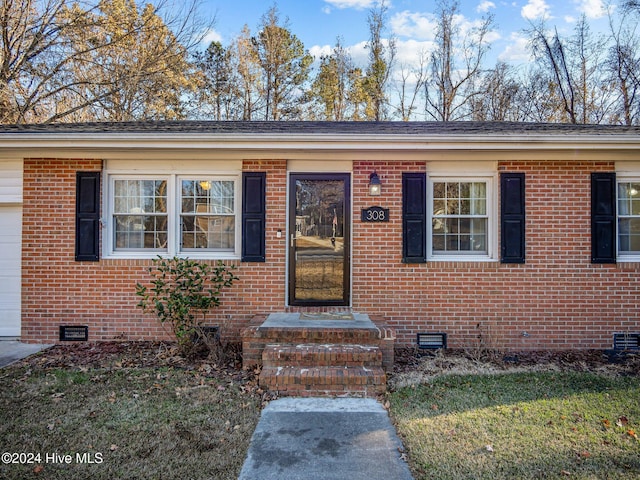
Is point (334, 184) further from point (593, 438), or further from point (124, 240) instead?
point (593, 438)

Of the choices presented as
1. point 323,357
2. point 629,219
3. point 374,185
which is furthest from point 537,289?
point 323,357

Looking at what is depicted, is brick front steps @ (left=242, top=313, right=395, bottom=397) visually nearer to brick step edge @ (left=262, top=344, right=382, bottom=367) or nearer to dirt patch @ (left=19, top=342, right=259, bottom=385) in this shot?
brick step edge @ (left=262, top=344, right=382, bottom=367)

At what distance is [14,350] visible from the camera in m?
5.37

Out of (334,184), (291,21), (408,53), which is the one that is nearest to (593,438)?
(334,184)

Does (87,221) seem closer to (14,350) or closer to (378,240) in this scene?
(14,350)

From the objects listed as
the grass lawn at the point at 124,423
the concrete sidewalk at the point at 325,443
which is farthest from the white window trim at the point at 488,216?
the grass lawn at the point at 124,423

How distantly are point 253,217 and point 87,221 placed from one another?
246cm

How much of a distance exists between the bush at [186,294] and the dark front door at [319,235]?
3.41 ft

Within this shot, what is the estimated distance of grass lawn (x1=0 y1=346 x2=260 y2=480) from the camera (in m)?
2.68

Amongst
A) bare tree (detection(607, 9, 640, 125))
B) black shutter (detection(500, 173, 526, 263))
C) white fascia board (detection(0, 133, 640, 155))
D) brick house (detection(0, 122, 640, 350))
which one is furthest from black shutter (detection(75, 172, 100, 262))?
bare tree (detection(607, 9, 640, 125))

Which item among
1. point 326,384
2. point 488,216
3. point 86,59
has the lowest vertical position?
point 326,384

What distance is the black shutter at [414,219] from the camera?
5590mm

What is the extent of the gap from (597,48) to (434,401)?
63.8 feet

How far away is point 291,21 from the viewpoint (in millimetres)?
18422
